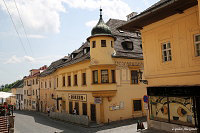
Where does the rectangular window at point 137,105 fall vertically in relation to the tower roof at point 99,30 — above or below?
below

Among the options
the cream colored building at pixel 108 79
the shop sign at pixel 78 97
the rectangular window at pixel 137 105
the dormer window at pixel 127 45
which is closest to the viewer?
the cream colored building at pixel 108 79

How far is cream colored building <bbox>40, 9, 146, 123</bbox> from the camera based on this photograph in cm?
2039

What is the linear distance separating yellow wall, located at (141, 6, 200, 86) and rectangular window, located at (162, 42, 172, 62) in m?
0.27

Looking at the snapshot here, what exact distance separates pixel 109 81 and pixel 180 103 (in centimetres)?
961

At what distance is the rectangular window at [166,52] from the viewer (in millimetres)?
12634

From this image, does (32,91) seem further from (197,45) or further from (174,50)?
(197,45)

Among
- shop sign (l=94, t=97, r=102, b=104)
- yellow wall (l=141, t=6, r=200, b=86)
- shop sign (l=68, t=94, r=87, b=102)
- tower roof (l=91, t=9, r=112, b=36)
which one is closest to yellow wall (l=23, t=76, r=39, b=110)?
shop sign (l=68, t=94, r=87, b=102)

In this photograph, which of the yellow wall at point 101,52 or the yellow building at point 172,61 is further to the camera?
the yellow wall at point 101,52

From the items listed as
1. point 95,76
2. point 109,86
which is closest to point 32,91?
point 95,76

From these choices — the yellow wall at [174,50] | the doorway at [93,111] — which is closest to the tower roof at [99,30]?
the yellow wall at [174,50]

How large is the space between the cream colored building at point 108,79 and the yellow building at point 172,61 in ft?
19.6

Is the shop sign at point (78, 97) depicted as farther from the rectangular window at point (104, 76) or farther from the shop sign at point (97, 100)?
the rectangular window at point (104, 76)

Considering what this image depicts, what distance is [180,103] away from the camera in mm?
11805

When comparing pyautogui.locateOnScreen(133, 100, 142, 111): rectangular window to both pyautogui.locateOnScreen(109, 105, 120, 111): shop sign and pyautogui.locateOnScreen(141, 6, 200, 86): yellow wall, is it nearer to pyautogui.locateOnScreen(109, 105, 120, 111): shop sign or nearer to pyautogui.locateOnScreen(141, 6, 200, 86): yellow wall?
pyautogui.locateOnScreen(109, 105, 120, 111): shop sign
